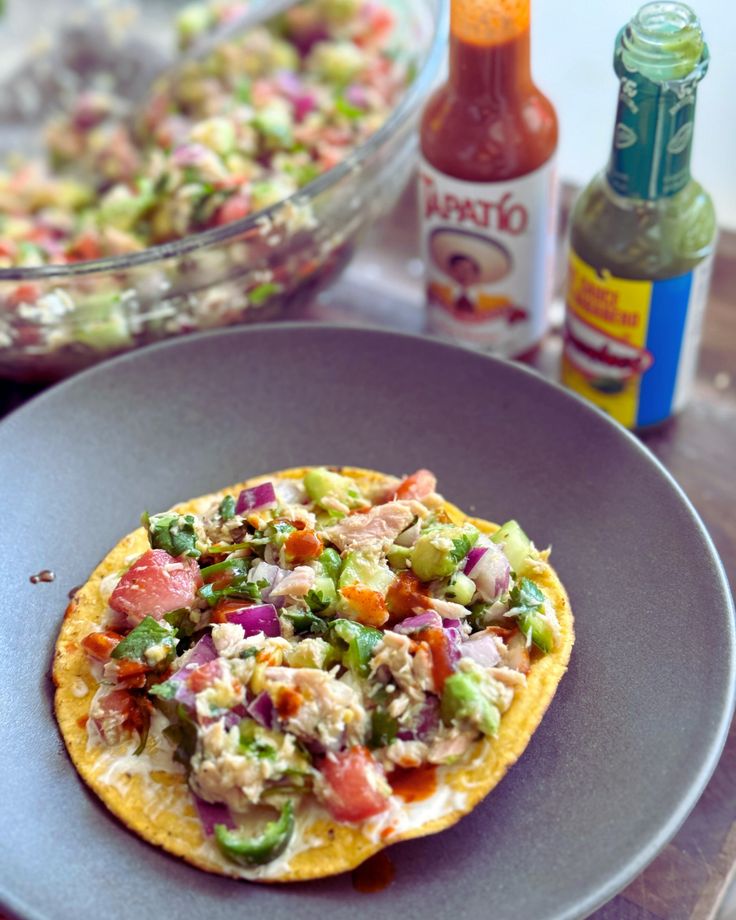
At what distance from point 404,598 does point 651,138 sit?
1.10 metres

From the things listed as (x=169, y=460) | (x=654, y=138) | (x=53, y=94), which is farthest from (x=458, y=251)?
(x=53, y=94)

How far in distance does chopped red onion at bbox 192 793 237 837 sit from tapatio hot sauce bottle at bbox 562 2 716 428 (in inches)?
56.6

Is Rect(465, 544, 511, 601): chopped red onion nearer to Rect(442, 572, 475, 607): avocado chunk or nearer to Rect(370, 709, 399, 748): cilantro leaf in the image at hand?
Rect(442, 572, 475, 607): avocado chunk

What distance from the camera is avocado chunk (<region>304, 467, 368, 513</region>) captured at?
236cm

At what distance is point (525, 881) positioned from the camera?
→ 6.05 feet

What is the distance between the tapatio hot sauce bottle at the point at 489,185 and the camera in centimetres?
250

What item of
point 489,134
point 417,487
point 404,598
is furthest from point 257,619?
point 489,134

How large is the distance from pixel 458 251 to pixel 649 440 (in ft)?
2.30

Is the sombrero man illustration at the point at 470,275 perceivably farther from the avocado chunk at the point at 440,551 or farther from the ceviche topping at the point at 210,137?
the avocado chunk at the point at 440,551

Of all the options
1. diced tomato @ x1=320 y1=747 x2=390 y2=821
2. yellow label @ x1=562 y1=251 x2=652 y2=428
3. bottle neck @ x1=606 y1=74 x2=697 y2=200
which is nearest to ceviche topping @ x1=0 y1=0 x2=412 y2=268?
yellow label @ x1=562 y1=251 x2=652 y2=428

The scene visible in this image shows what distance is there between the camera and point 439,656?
1.97m

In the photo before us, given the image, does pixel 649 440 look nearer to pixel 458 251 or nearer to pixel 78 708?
pixel 458 251

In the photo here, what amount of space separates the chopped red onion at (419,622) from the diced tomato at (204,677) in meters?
0.34

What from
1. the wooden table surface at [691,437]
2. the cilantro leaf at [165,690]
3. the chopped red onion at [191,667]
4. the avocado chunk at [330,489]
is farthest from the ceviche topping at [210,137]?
the cilantro leaf at [165,690]
